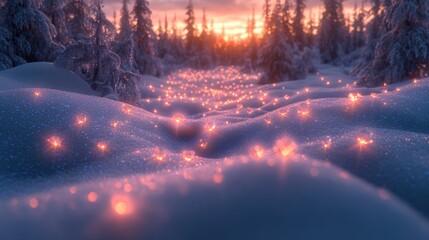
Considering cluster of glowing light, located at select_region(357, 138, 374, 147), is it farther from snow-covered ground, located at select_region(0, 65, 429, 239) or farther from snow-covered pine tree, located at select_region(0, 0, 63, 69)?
snow-covered pine tree, located at select_region(0, 0, 63, 69)

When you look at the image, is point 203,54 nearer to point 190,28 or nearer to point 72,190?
point 190,28

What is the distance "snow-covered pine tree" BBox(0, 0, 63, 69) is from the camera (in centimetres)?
1148

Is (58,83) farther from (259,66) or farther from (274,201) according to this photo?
(259,66)

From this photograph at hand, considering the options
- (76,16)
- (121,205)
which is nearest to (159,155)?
(121,205)

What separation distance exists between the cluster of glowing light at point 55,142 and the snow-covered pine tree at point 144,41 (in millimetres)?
23039

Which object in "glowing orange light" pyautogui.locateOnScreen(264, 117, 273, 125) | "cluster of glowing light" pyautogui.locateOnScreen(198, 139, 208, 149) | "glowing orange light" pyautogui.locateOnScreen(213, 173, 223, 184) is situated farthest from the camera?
"glowing orange light" pyautogui.locateOnScreen(264, 117, 273, 125)

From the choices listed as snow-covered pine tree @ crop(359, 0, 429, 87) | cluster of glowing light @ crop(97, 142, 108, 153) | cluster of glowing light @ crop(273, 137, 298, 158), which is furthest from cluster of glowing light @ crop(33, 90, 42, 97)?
snow-covered pine tree @ crop(359, 0, 429, 87)

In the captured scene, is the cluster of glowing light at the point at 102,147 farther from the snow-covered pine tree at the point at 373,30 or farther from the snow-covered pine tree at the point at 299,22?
the snow-covered pine tree at the point at 299,22

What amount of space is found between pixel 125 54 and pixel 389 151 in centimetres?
1108

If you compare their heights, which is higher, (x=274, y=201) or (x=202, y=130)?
(x=274, y=201)

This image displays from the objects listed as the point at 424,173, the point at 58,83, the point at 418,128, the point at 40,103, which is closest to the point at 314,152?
the point at 424,173

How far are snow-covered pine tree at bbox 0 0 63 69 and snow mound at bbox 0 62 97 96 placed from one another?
13.1 feet

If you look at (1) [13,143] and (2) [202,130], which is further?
(2) [202,130]

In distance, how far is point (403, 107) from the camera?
5.11 m
